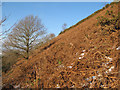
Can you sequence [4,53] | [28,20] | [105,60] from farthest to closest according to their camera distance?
[28,20], [4,53], [105,60]

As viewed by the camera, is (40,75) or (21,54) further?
(21,54)

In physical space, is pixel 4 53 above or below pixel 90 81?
above

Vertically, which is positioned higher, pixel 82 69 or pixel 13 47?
pixel 13 47

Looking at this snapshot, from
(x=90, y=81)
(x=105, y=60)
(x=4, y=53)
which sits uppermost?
(x=4, y=53)

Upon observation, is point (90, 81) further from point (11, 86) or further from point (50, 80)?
point (11, 86)

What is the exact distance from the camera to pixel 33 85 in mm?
3754

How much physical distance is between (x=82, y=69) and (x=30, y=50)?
7.01 meters

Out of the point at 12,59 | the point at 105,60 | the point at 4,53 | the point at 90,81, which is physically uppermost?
the point at 4,53

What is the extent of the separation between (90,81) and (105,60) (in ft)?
3.52

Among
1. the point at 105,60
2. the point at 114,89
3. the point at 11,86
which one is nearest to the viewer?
the point at 114,89

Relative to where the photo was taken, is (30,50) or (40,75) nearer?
(40,75)

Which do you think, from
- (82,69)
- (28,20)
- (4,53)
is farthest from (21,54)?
(82,69)

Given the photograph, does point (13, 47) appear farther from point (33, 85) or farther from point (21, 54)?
point (33, 85)

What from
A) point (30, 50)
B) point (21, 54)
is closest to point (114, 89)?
point (30, 50)
